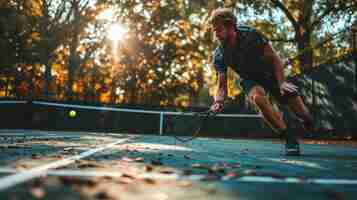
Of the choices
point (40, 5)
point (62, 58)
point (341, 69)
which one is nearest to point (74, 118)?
point (341, 69)

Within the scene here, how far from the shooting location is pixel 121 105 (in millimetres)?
19609

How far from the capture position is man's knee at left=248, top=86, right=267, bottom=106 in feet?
20.3

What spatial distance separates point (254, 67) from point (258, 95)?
37 centimetres

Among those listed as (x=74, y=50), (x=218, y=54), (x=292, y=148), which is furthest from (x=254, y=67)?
(x=74, y=50)

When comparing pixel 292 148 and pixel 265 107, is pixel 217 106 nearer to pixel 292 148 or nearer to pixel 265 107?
pixel 265 107

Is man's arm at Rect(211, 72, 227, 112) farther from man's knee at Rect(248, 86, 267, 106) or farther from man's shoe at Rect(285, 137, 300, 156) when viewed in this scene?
man's shoe at Rect(285, 137, 300, 156)

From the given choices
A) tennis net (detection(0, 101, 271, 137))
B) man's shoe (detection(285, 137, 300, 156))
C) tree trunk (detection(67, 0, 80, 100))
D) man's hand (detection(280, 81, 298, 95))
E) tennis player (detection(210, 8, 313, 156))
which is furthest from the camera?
tree trunk (detection(67, 0, 80, 100))

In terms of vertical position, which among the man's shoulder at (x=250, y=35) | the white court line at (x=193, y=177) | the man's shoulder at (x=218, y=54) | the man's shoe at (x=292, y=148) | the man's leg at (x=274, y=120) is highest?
the man's shoulder at (x=250, y=35)

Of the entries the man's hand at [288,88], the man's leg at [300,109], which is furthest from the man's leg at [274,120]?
the man's hand at [288,88]

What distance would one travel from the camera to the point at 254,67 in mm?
6168

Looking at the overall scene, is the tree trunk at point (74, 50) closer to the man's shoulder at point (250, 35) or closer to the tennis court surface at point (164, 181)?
the man's shoulder at point (250, 35)

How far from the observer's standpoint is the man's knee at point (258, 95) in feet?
20.3

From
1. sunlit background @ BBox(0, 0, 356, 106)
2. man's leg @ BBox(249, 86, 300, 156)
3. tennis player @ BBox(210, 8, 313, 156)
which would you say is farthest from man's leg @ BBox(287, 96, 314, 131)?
sunlit background @ BBox(0, 0, 356, 106)

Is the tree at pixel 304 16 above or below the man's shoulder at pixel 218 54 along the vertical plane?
above
